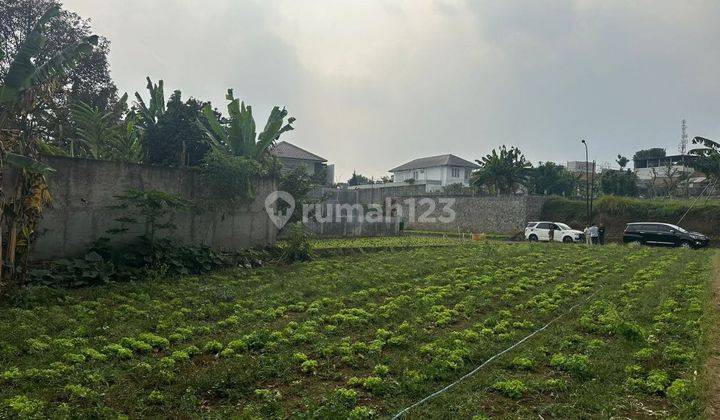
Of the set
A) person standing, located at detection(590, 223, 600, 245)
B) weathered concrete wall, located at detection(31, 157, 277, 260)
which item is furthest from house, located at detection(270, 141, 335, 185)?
weathered concrete wall, located at detection(31, 157, 277, 260)

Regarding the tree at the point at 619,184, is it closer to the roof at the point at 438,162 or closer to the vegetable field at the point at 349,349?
the roof at the point at 438,162

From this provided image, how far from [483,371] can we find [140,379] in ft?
12.8

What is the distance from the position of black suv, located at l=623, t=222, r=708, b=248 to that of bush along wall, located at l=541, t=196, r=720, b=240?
5.08 meters

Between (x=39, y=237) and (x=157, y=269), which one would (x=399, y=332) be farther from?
(x=39, y=237)

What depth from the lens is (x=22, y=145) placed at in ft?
31.5

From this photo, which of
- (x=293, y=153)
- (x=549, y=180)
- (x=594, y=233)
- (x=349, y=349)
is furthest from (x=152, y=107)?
(x=549, y=180)

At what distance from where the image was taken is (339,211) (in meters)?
28.2

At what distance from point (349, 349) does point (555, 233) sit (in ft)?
94.5

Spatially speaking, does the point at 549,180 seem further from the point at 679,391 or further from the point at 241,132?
the point at 679,391

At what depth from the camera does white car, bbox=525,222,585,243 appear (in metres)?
31.8

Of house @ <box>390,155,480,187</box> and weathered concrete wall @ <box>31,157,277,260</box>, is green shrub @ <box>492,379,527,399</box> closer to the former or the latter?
weathered concrete wall @ <box>31,157,277,260</box>

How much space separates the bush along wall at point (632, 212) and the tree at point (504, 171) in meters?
4.16

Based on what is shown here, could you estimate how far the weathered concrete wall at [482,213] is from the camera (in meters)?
38.6

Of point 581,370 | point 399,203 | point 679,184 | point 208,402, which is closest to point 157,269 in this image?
point 208,402
